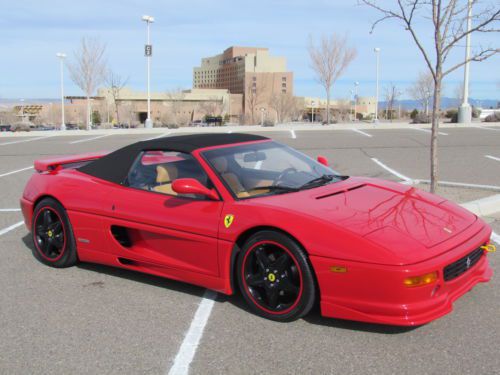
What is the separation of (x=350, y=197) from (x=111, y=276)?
225 cm

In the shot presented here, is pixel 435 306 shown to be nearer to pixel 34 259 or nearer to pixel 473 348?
pixel 473 348

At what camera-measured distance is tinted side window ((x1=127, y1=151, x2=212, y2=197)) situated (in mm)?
4289

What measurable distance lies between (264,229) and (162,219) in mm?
923

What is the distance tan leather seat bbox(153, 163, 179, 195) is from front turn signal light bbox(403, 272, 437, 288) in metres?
2.05

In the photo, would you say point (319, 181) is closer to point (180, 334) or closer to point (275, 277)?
point (275, 277)

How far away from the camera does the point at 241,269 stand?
3.68m

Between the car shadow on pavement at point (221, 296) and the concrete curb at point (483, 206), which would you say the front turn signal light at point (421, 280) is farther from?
the concrete curb at point (483, 206)

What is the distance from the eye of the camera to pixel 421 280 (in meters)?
3.10

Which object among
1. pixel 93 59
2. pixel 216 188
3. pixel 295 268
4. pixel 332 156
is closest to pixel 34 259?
pixel 216 188

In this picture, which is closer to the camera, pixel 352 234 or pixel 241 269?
pixel 352 234

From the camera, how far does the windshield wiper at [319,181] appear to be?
13.7 ft

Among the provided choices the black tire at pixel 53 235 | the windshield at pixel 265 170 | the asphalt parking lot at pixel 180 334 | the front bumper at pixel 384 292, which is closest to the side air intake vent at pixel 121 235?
the asphalt parking lot at pixel 180 334

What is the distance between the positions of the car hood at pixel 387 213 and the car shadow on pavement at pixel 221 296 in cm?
62

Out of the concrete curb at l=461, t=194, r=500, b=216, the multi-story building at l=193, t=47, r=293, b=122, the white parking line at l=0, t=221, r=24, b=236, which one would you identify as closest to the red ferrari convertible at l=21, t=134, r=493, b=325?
the white parking line at l=0, t=221, r=24, b=236
